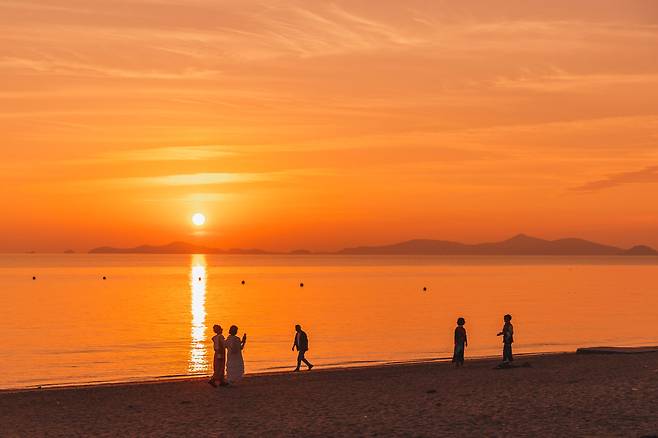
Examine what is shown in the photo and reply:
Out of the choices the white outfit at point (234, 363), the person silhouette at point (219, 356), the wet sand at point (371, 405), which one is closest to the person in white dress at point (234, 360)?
the white outfit at point (234, 363)

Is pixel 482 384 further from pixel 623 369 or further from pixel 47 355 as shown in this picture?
pixel 47 355

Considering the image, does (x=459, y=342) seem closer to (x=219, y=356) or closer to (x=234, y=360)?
(x=234, y=360)

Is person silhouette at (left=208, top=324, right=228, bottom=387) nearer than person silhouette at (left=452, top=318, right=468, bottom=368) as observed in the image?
Yes

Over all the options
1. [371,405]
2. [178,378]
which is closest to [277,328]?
[178,378]

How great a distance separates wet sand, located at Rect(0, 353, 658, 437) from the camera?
20.3 metres

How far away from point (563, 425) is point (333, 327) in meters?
58.8

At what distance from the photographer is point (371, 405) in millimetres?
24391

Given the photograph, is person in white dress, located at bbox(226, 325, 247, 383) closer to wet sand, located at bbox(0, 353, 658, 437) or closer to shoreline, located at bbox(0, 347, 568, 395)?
wet sand, located at bbox(0, 353, 658, 437)

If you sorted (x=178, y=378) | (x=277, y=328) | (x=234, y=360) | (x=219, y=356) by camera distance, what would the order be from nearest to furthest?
(x=219, y=356), (x=234, y=360), (x=178, y=378), (x=277, y=328)

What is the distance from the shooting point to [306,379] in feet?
109

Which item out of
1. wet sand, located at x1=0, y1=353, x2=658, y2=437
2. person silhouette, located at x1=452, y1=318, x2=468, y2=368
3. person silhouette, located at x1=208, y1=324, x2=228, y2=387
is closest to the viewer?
wet sand, located at x1=0, y1=353, x2=658, y2=437

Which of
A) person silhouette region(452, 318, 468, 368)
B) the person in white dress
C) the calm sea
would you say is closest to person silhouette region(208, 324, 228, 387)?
the person in white dress

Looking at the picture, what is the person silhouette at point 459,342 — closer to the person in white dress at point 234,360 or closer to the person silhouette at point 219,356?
the person in white dress at point 234,360

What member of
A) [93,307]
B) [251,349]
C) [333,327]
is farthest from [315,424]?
[93,307]
